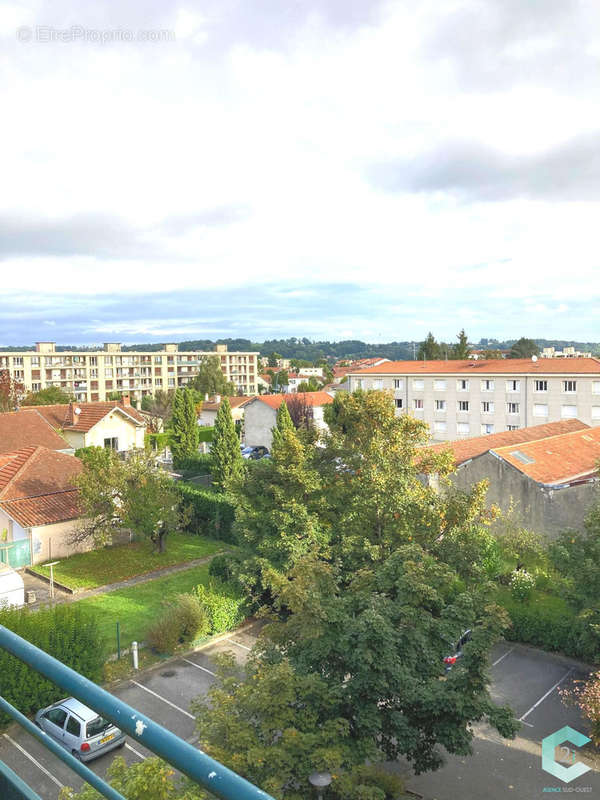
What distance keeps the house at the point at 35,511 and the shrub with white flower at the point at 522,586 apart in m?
20.8

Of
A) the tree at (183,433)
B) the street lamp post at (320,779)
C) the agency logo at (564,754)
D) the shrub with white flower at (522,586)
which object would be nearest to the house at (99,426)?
the tree at (183,433)

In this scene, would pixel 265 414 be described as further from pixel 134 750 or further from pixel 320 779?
pixel 320 779

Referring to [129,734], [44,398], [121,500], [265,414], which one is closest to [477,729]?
[129,734]

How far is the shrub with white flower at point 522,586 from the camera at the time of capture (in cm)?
2369

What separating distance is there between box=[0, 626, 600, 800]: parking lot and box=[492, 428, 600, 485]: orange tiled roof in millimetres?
9228

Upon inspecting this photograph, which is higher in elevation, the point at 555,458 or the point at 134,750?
the point at 555,458

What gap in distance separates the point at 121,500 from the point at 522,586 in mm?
19204

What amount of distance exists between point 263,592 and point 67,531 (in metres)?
12.8

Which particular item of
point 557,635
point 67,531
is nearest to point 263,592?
point 557,635

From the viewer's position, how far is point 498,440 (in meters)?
37.4

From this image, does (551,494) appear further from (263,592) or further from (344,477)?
(263,592)

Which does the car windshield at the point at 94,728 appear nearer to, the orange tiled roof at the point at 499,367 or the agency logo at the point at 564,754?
the agency logo at the point at 564,754

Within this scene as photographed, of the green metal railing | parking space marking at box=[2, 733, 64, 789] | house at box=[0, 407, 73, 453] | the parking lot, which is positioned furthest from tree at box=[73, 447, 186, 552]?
the green metal railing

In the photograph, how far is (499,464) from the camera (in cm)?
2945
